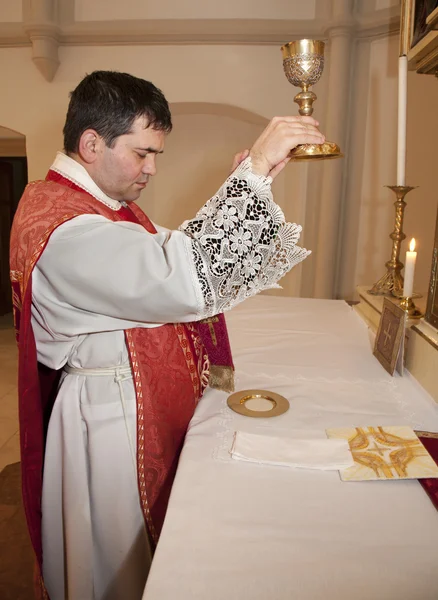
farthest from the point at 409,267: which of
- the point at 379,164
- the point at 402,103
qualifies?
the point at 379,164

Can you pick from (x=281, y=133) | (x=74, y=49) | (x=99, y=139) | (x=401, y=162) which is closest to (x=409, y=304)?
(x=401, y=162)

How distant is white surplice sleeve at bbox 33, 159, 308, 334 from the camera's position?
1.01 m

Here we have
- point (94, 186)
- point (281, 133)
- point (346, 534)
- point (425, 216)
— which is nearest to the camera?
point (346, 534)

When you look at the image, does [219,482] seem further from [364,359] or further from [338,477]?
[364,359]

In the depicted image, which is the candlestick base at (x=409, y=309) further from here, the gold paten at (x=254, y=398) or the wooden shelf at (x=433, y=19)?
the wooden shelf at (x=433, y=19)

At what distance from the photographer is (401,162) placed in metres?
1.74

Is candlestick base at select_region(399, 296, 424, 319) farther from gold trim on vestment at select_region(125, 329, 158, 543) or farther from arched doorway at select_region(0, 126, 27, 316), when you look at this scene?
arched doorway at select_region(0, 126, 27, 316)

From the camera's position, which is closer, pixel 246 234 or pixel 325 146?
pixel 246 234

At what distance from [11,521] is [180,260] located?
2170 millimetres

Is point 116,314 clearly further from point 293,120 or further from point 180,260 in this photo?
point 293,120

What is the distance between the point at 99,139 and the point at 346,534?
1058mm

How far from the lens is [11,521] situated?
250 centimetres

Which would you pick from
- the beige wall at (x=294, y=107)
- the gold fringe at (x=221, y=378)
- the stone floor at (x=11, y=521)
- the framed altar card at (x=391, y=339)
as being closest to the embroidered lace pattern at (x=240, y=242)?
the gold fringe at (x=221, y=378)

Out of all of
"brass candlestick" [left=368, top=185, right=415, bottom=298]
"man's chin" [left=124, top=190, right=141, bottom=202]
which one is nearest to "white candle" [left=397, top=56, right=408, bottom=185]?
"brass candlestick" [left=368, top=185, right=415, bottom=298]
